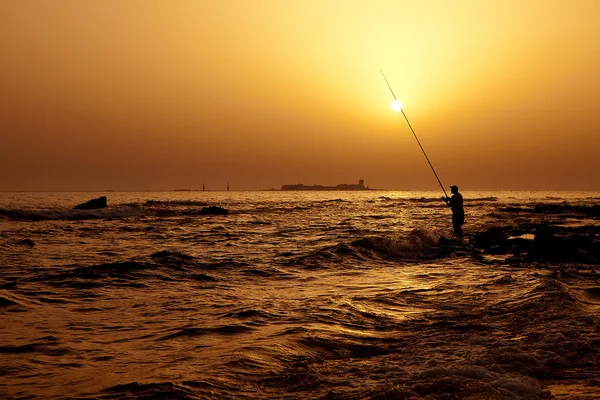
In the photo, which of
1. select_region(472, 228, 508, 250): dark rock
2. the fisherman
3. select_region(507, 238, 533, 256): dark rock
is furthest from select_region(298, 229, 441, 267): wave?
select_region(507, 238, 533, 256): dark rock

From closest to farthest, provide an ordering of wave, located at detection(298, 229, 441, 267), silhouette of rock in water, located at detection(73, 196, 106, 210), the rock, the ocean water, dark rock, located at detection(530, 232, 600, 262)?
the ocean water
dark rock, located at detection(530, 232, 600, 262)
wave, located at detection(298, 229, 441, 267)
the rock
silhouette of rock in water, located at detection(73, 196, 106, 210)

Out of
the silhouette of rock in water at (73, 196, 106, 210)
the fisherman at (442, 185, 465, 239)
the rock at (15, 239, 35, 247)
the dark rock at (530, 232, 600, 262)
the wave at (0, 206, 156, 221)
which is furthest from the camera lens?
the silhouette of rock in water at (73, 196, 106, 210)

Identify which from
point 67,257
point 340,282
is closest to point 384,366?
point 340,282

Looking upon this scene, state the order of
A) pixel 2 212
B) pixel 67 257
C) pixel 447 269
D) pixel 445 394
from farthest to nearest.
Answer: pixel 2 212 → pixel 67 257 → pixel 447 269 → pixel 445 394

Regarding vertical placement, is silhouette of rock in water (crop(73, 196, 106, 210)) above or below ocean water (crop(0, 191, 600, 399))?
above

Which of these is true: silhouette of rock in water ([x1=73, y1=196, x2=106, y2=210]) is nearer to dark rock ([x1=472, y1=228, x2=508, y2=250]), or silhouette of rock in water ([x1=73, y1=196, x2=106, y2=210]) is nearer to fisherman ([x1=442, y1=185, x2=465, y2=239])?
fisherman ([x1=442, y1=185, x2=465, y2=239])

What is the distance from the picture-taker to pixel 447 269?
1277cm

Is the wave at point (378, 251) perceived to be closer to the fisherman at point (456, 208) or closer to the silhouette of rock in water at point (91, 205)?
the fisherman at point (456, 208)

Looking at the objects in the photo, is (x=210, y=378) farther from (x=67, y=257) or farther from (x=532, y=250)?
(x=532, y=250)

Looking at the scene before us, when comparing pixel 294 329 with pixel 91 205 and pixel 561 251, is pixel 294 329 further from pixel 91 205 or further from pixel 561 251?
pixel 91 205

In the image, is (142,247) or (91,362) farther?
(142,247)

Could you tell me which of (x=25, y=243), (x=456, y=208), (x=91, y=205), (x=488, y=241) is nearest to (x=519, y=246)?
(x=488, y=241)

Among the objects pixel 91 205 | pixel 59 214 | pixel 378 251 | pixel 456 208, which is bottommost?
pixel 378 251

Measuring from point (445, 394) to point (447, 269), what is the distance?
8.88 meters
